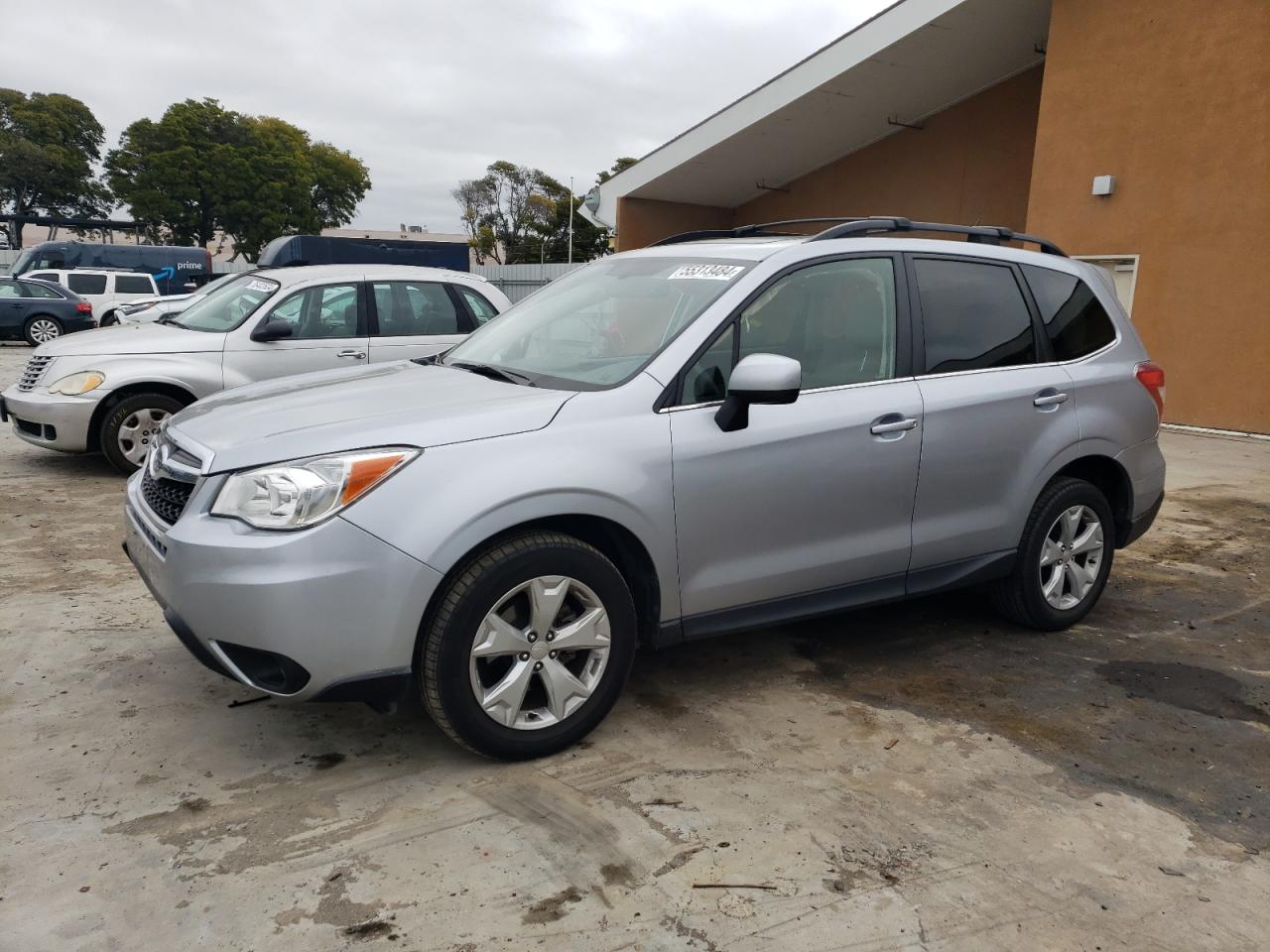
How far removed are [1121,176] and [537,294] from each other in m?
10.2

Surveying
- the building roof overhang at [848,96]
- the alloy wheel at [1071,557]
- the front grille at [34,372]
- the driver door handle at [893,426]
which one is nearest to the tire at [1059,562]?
the alloy wheel at [1071,557]

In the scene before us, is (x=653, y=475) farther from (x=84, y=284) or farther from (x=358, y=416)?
(x=84, y=284)

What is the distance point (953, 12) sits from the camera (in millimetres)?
12742

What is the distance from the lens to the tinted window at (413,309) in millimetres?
7828

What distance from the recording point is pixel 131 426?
7.38 m

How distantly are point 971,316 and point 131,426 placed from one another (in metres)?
6.06

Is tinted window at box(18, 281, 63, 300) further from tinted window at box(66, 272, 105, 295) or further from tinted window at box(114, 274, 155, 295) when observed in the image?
tinted window at box(114, 274, 155, 295)

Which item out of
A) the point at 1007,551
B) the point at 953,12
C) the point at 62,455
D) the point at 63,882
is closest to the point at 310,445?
the point at 63,882

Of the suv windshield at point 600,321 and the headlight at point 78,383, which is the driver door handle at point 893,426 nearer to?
the suv windshield at point 600,321

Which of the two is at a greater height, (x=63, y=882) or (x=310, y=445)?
(x=310, y=445)

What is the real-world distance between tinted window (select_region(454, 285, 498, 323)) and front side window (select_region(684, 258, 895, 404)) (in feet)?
15.5

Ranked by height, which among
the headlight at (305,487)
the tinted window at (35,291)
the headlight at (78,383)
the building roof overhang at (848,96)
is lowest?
the headlight at (78,383)

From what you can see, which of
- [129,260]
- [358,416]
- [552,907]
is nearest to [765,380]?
[358,416]

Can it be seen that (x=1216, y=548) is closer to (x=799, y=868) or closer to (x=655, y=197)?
(x=799, y=868)
